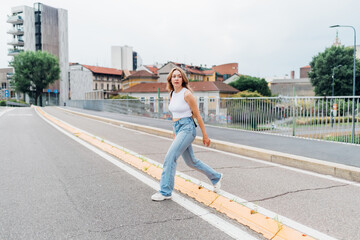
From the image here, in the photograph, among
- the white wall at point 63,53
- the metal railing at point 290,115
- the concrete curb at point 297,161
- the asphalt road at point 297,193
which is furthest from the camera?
the white wall at point 63,53

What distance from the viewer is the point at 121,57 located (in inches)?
4225

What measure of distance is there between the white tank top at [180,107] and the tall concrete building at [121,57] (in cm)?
10614

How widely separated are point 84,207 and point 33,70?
230ft

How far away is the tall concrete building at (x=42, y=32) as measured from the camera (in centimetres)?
7244

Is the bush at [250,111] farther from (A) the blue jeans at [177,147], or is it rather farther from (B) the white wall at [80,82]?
(B) the white wall at [80,82]

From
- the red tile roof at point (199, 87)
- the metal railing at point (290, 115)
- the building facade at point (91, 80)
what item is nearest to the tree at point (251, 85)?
the red tile roof at point (199, 87)

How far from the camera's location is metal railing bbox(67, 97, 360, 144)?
8617 mm

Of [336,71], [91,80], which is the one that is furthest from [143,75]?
[336,71]

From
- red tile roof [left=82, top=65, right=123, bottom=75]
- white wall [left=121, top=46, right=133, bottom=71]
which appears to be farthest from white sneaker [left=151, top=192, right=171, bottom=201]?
white wall [left=121, top=46, right=133, bottom=71]

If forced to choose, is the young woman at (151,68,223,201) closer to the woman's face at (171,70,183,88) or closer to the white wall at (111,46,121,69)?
the woman's face at (171,70,183,88)

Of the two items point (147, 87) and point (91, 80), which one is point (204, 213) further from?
point (91, 80)

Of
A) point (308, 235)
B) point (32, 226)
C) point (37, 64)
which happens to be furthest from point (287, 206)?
point (37, 64)

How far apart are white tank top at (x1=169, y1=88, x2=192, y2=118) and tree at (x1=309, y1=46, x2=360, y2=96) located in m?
50.4

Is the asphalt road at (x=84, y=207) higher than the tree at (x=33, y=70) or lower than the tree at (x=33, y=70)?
lower
